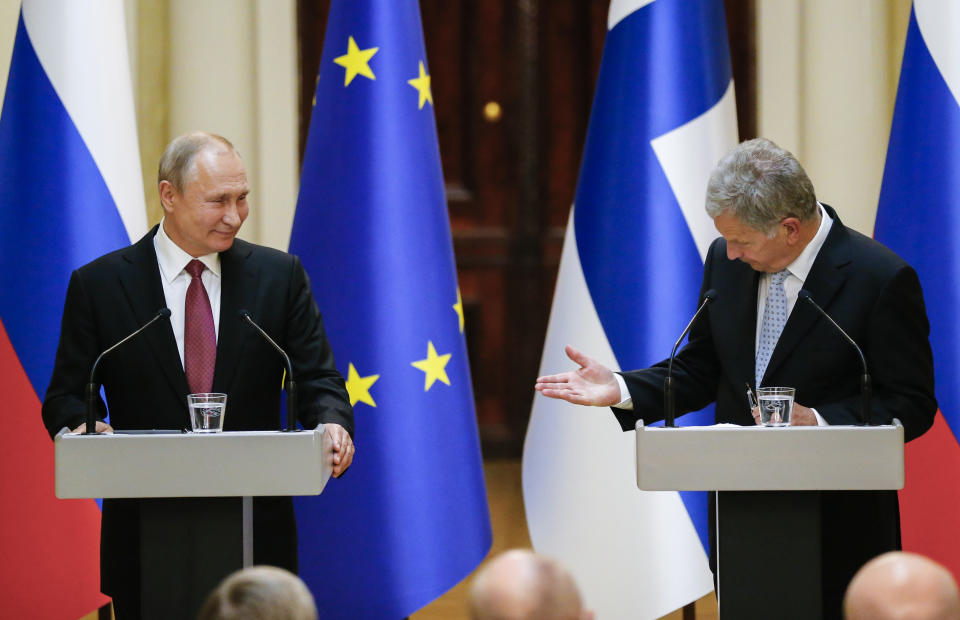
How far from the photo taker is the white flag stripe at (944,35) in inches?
131

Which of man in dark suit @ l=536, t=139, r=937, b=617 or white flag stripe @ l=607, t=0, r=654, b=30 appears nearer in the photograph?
man in dark suit @ l=536, t=139, r=937, b=617

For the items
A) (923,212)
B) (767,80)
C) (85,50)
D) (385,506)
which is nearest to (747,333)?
(923,212)

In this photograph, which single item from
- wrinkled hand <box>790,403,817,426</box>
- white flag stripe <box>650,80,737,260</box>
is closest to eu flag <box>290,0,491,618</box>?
white flag stripe <box>650,80,737,260</box>

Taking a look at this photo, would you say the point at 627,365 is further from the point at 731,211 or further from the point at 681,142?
the point at 731,211

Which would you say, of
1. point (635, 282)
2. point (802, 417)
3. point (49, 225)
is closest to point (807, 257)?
point (802, 417)

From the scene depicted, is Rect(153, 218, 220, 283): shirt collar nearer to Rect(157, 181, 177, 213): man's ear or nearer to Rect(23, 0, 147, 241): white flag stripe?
Rect(157, 181, 177, 213): man's ear

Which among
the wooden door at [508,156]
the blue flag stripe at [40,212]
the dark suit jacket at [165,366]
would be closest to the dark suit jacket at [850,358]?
the dark suit jacket at [165,366]

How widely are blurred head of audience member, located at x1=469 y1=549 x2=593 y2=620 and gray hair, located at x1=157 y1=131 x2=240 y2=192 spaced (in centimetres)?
154

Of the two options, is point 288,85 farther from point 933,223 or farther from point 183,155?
point 933,223

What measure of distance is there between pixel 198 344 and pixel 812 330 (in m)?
1.33

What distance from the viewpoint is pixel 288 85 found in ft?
17.2

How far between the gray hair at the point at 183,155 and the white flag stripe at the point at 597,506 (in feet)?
4.29

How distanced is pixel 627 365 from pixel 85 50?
5.95 feet

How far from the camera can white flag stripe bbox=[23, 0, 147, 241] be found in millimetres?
3414
